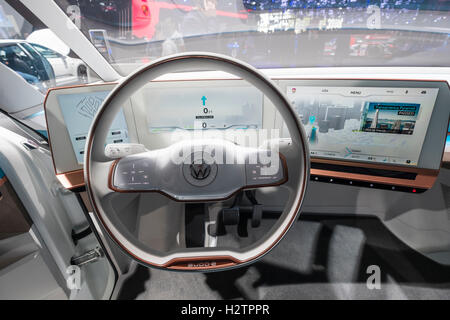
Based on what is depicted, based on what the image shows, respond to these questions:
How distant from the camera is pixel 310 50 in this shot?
132 inches

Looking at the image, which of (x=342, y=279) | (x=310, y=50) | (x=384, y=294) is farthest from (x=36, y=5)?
(x=310, y=50)

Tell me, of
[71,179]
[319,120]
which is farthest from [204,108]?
[71,179]

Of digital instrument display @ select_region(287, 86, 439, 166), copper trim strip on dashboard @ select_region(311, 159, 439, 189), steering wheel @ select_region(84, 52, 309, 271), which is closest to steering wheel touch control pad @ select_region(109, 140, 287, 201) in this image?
steering wheel @ select_region(84, 52, 309, 271)

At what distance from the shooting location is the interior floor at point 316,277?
115 centimetres

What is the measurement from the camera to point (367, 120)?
988mm

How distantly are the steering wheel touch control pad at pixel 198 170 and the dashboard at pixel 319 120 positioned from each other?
43 cm

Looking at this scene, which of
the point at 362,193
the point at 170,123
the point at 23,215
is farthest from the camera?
the point at 362,193

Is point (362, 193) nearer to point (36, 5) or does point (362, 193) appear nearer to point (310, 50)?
point (36, 5)

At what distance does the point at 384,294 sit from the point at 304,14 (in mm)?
3152

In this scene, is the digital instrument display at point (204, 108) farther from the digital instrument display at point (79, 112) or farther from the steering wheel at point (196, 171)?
the steering wheel at point (196, 171)

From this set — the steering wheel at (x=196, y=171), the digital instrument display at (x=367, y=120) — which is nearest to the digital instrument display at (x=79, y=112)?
the steering wheel at (x=196, y=171)

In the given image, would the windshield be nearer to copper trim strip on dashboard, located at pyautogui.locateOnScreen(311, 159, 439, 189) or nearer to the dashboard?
the dashboard

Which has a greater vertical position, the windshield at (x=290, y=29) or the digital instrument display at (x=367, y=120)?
the windshield at (x=290, y=29)

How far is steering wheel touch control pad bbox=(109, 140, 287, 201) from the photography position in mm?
676
